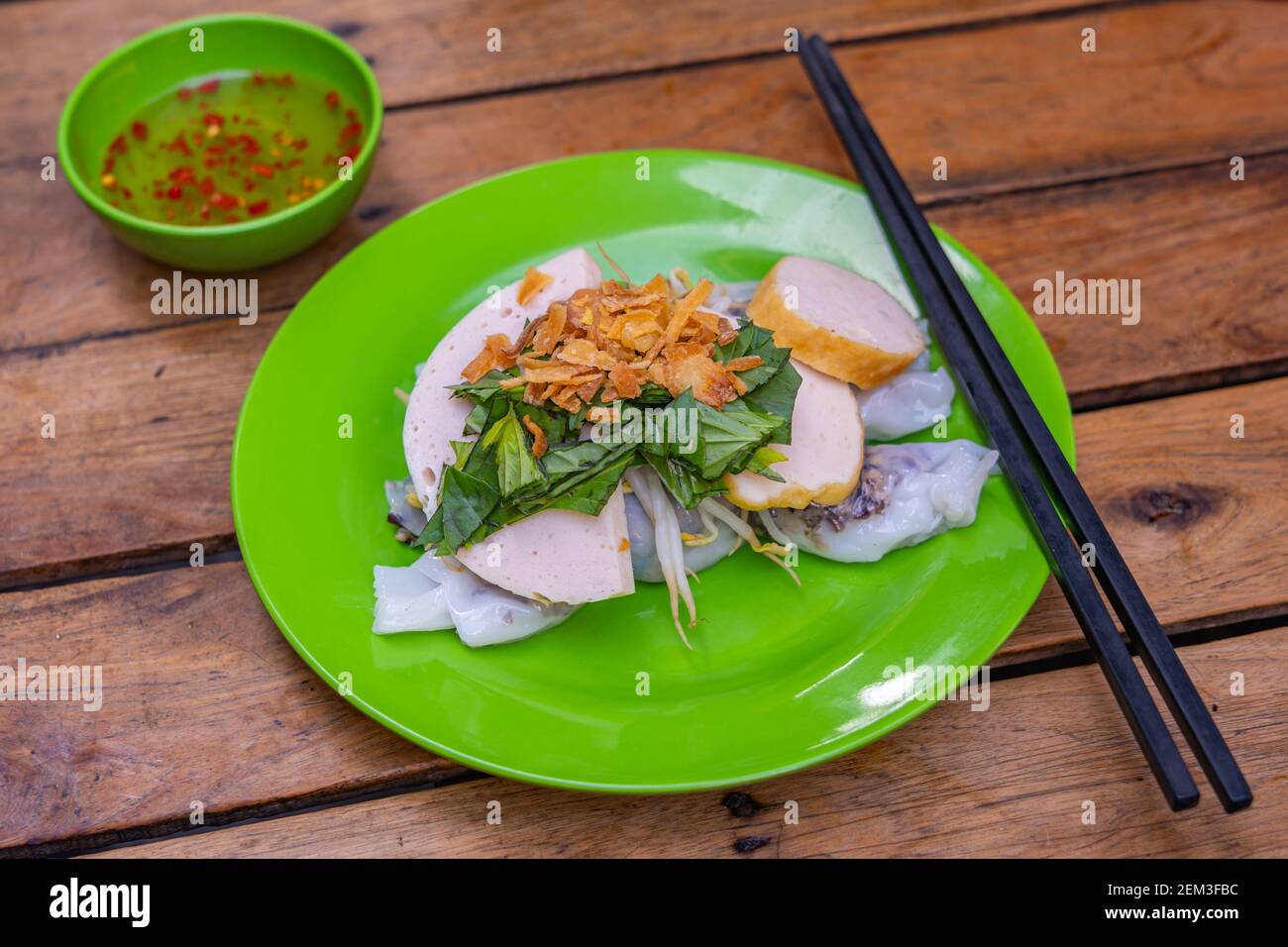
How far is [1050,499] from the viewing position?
1.97m

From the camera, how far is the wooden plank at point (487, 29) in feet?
9.89

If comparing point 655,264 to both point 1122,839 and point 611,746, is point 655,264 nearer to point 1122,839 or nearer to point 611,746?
point 611,746

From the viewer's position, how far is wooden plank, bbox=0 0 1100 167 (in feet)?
9.89

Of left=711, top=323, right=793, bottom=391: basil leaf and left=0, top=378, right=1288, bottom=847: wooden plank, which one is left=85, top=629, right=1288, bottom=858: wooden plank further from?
left=711, top=323, right=793, bottom=391: basil leaf

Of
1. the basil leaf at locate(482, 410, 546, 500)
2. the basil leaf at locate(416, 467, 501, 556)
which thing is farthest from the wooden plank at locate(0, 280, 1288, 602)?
the basil leaf at locate(482, 410, 546, 500)

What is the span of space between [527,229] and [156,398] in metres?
0.89

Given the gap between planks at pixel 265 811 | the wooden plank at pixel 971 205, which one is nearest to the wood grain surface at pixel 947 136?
the wooden plank at pixel 971 205

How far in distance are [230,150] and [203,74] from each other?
0.87ft

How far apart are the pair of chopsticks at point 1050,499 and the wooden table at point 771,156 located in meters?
0.27

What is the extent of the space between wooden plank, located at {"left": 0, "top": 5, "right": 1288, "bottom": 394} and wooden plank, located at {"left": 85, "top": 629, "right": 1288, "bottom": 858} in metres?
0.90

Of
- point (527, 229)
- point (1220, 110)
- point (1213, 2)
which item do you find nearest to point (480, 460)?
point (527, 229)

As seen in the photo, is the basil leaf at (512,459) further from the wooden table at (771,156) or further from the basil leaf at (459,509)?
the wooden table at (771,156)

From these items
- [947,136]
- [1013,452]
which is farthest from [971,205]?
[1013,452]
